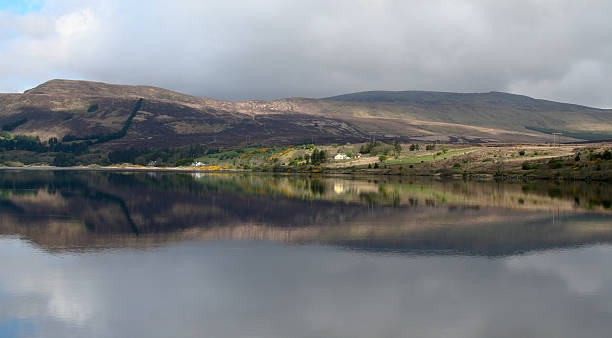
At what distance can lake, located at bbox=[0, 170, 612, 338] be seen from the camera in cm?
1238

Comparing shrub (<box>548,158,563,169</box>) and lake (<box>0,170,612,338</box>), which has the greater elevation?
shrub (<box>548,158,563,169</box>)

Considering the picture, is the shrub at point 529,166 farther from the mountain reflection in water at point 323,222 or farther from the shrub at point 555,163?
the mountain reflection in water at point 323,222

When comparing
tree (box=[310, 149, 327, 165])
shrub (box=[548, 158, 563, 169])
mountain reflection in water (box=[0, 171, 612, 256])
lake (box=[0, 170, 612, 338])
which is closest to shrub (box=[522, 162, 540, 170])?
shrub (box=[548, 158, 563, 169])

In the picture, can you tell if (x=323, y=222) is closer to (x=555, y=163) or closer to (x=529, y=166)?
(x=555, y=163)

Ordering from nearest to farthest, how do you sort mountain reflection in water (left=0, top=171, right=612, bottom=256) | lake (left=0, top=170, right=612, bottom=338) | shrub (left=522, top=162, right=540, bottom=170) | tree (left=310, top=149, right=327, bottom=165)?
lake (left=0, top=170, right=612, bottom=338)
mountain reflection in water (left=0, top=171, right=612, bottom=256)
shrub (left=522, top=162, right=540, bottom=170)
tree (left=310, top=149, right=327, bottom=165)

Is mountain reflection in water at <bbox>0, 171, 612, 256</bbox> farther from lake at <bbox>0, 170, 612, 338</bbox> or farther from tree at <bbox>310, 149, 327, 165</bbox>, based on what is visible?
tree at <bbox>310, 149, 327, 165</bbox>

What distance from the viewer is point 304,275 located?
16656 mm

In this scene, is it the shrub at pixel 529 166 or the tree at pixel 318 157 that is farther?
the tree at pixel 318 157

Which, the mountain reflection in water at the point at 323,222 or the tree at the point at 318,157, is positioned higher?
the tree at the point at 318,157

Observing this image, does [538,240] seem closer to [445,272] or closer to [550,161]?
[445,272]

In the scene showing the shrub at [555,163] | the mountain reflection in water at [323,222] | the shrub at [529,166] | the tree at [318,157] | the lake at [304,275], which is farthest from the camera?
the tree at [318,157]

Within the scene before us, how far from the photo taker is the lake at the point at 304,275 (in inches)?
488

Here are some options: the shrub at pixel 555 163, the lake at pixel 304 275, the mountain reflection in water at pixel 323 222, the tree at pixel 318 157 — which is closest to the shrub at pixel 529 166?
the shrub at pixel 555 163

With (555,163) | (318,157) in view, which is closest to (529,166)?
(555,163)
